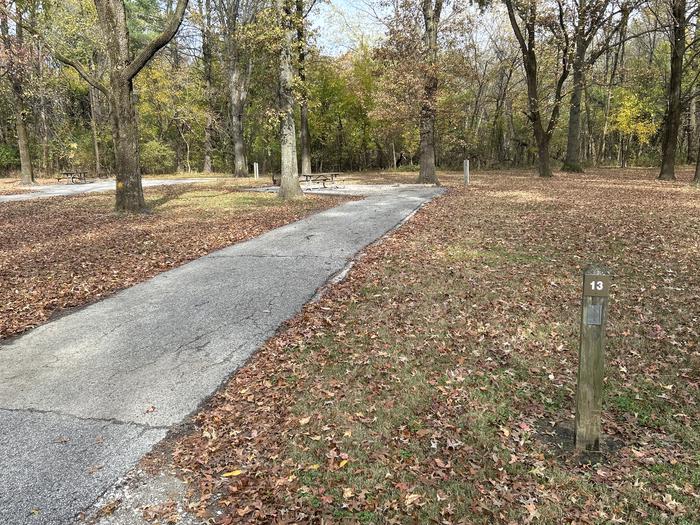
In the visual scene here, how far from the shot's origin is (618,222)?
400 inches

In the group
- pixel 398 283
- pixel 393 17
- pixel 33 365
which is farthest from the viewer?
pixel 393 17

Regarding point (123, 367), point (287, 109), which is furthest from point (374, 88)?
point (123, 367)

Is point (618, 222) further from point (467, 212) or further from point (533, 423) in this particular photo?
point (533, 423)

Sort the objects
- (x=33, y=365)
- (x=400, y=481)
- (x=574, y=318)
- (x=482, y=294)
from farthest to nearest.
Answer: (x=482, y=294) → (x=574, y=318) → (x=33, y=365) → (x=400, y=481)

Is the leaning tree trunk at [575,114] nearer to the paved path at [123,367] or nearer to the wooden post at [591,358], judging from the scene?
the paved path at [123,367]

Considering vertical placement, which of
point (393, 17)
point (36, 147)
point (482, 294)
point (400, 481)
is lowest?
point (400, 481)

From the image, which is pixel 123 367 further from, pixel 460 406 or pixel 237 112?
pixel 237 112

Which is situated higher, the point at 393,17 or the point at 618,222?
the point at 393,17

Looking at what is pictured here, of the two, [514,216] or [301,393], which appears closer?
[301,393]

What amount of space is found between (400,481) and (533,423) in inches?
46.6

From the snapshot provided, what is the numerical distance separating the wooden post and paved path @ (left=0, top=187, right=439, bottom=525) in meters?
2.81

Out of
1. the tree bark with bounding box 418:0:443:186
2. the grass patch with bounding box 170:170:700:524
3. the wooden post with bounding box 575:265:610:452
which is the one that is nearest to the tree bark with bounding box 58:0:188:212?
the grass patch with bounding box 170:170:700:524

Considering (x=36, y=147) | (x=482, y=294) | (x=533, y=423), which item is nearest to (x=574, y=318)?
(x=482, y=294)

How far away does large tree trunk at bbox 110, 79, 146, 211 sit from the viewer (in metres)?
11.6
